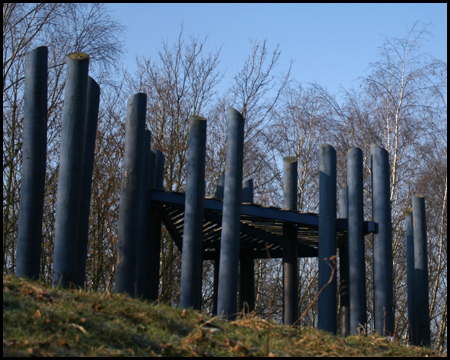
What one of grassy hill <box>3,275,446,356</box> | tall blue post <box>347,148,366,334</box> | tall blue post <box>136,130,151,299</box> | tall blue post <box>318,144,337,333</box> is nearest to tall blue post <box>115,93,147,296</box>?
tall blue post <box>136,130,151,299</box>

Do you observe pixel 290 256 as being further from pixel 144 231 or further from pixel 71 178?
pixel 71 178

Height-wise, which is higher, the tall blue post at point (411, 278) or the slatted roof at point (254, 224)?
the slatted roof at point (254, 224)

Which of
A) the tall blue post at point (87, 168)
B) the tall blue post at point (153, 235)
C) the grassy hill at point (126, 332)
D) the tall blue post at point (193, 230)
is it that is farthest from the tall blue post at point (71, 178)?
the tall blue post at point (153, 235)

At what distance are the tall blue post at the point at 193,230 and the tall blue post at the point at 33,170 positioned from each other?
2076 mm

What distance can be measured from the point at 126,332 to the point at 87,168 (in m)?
3.16

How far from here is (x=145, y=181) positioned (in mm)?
9914

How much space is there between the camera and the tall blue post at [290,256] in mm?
10938

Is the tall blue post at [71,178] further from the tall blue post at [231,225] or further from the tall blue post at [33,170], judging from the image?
the tall blue post at [231,225]

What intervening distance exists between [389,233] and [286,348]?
15.6 ft

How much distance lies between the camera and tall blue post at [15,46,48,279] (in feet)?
22.3

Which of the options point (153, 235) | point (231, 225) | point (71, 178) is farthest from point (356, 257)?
point (71, 178)

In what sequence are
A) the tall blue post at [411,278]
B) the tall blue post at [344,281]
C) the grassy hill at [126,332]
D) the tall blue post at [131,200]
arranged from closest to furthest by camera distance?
the grassy hill at [126,332], the tall blue post at [131,200], the tall blue post at [411,278], the tall blue post at [344,281]

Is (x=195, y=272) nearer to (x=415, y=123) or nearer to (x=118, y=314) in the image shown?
(x=118, y=314)

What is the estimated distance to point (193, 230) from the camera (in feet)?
27.5
